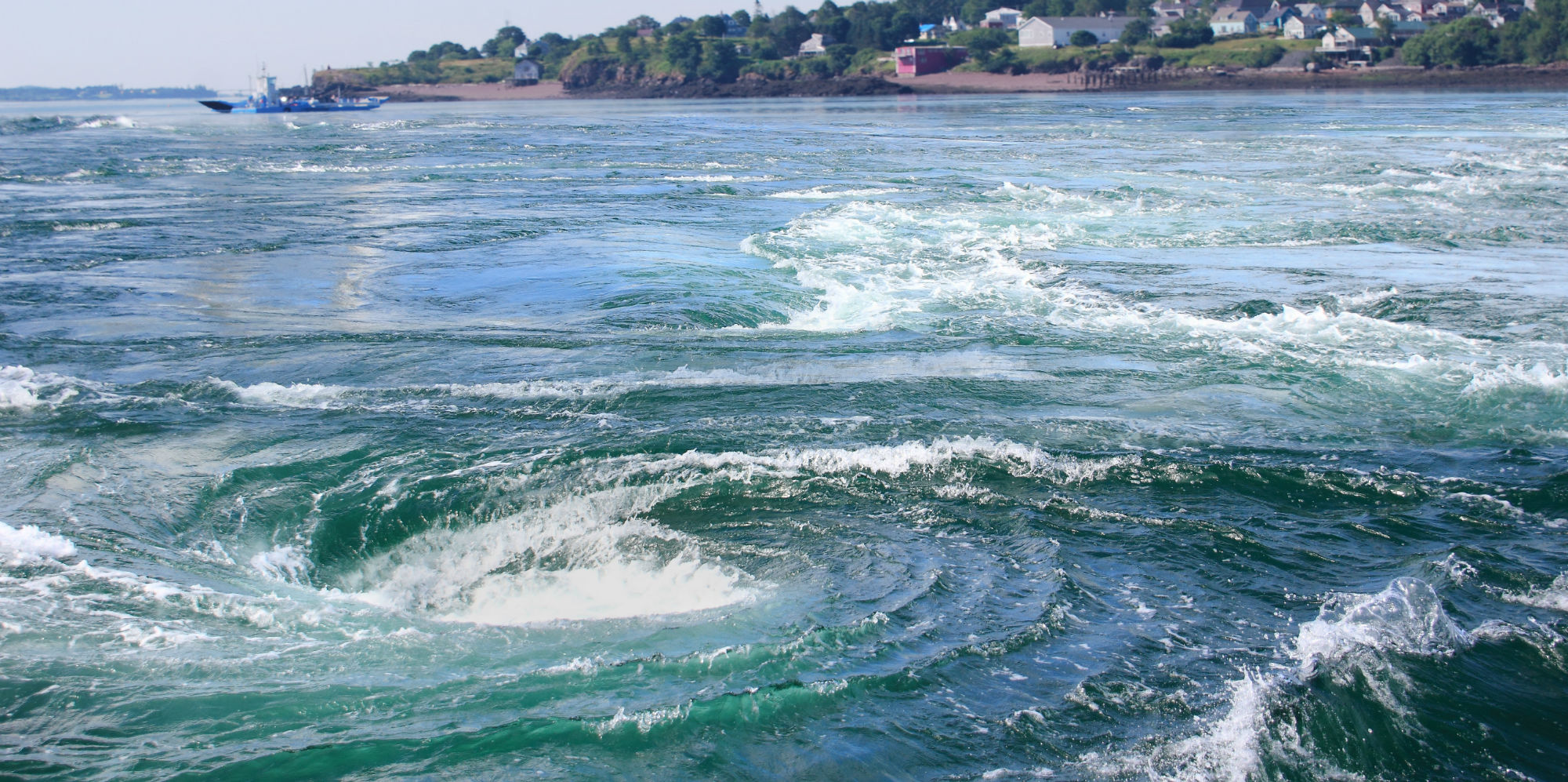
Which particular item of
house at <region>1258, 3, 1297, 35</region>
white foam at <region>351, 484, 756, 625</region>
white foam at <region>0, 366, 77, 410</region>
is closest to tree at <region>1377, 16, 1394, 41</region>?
house at <region>1258, 3, 1297, 35</region>

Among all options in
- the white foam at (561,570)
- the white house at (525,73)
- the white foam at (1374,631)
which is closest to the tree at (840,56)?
the white house at (525,73)

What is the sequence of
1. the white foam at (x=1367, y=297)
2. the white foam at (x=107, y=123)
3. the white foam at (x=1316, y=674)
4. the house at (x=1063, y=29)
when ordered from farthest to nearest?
the house at (x=1063, y=29) → the white foam at (x=107, y=123) → the white foam at (x=1367, y=297) → the white foam at (x=1316, y=674)

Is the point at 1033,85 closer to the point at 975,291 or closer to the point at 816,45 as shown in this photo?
the point at 816,45

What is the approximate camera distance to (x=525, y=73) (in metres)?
136

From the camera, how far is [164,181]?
27.2 meters

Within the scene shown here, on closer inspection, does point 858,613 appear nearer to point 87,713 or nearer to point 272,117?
point 87,713

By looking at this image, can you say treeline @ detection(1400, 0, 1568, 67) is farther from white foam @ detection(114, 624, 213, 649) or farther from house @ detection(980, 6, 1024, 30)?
white foam @ detection(114, 624, 213, 649)

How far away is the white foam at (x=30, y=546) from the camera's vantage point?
554 cm

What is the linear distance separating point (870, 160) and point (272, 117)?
74748mm

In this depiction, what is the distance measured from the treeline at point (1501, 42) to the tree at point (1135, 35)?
28171 mm

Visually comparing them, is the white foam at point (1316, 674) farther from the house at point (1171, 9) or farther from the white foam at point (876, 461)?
the house at point (1171, 9)

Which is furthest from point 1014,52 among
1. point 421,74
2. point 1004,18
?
point 421,74

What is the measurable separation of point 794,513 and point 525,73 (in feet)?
464

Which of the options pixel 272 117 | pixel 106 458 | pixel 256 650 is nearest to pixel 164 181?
pixel 106 458
